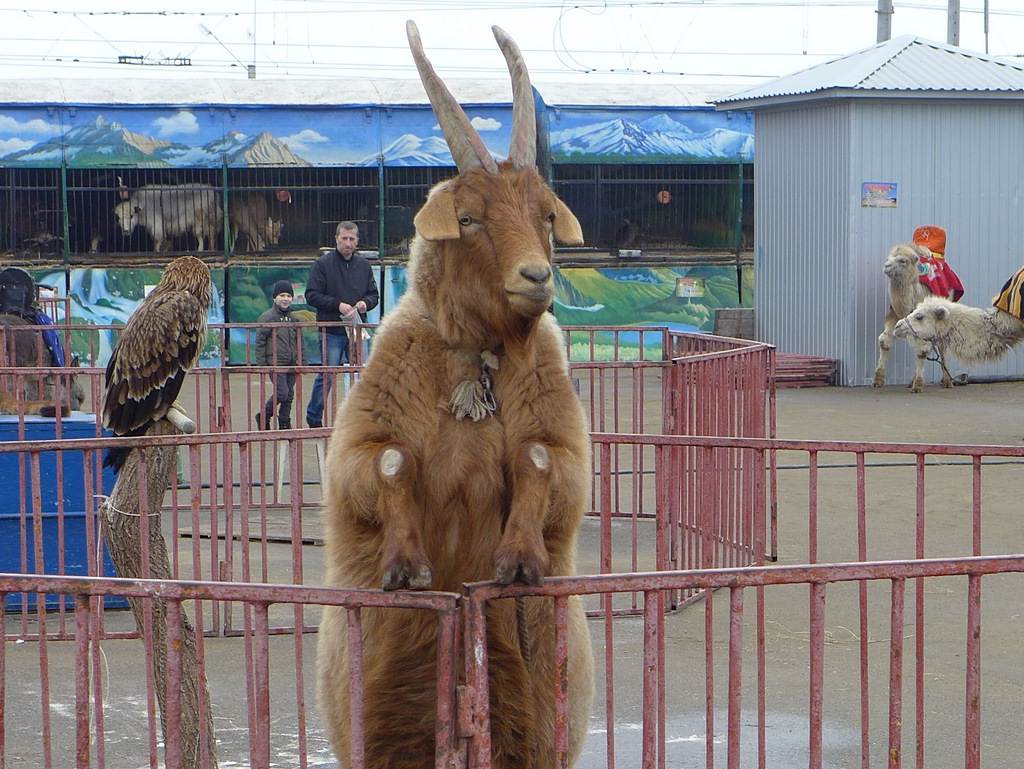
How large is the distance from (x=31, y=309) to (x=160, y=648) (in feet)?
30.5

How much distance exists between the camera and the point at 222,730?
6.27 meters

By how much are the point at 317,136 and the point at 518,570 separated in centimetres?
1935

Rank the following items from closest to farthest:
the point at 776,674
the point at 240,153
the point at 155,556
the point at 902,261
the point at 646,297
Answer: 1. the point at 155,556
2. the point at 776,674
3. the point at 902,261
4. the point at 240,153
5. the point at 646,297

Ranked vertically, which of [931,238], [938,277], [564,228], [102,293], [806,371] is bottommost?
[806,371]

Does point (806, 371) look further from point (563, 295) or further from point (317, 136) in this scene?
point (317, 136)

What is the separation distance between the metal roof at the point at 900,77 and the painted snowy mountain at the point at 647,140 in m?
2.01

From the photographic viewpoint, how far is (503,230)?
407 cm

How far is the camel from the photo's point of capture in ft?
60.2

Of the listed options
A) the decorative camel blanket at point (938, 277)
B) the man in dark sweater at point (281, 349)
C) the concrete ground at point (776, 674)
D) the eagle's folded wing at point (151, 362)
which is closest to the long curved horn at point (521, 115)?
the concrete ground at point (776, 674)

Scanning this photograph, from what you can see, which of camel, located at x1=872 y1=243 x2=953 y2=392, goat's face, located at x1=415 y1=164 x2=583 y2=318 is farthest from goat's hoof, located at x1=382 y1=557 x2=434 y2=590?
camel, located at x1=872 y1=243 x2=953 y2=392

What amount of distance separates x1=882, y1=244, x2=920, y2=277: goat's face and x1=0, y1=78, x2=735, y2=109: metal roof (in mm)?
4918

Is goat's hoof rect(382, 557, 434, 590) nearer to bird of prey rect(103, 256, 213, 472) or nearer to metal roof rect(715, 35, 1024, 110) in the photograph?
bird of prey rect(103, 256, 213, 472)

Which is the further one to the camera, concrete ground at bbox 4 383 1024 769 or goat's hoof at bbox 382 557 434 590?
concrete ground at bbox 4 383 1024 769

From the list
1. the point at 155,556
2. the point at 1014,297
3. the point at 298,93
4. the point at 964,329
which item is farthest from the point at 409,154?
the point at 155,556
